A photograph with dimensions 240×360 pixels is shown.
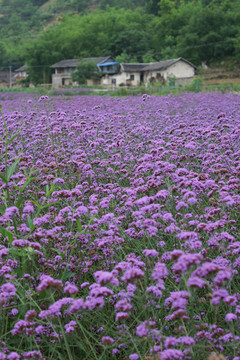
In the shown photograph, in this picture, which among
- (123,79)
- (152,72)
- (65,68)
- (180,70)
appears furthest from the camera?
(65,68)

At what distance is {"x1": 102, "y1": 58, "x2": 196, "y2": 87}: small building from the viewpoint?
56.6 metres

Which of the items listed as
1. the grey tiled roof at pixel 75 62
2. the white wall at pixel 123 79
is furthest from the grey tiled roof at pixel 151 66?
the grey tiled roof at pixel 75 62

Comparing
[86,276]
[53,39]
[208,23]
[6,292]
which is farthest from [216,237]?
[53,39]

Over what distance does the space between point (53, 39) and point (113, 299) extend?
294 feet

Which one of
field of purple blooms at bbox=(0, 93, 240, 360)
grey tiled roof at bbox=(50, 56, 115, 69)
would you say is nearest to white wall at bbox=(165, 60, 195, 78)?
grey tiled roof at bbox=(50, 56, 115, 69)

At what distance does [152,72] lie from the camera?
197 ft

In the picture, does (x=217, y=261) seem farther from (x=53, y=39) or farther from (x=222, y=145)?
(x=53, y=39)

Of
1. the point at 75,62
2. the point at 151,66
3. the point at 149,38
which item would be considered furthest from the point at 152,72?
the point at 149,38

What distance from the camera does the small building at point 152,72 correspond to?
56594 mm

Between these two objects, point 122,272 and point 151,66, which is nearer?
point 122,272

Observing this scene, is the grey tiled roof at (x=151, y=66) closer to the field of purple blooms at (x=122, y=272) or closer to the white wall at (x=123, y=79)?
the white wall at (x=123, y=79)

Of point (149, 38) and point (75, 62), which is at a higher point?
point (149, 38)

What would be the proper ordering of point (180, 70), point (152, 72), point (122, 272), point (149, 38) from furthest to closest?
point (149, 38) → point (152, 72) → point (180, 70) → point (122, 272)

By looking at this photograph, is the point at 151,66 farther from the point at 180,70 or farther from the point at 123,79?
the point at 123,79
